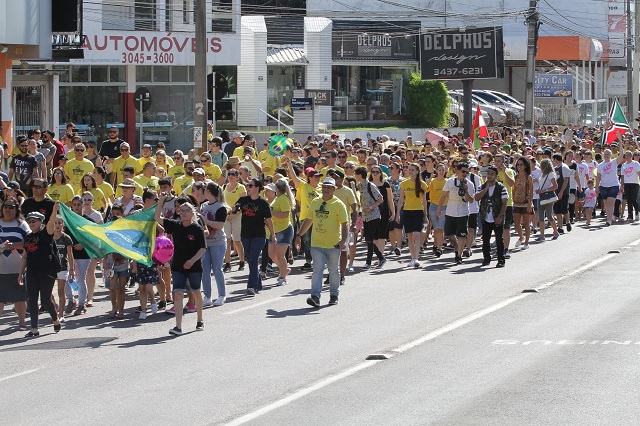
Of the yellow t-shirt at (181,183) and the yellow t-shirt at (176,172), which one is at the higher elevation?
the yellow t-shirt at (176,172)

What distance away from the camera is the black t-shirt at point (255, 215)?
16969 millimetres

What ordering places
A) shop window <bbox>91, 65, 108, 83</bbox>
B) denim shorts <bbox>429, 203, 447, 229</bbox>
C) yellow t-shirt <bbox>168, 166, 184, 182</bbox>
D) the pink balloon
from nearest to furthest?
the pink balloon, yellow t-shirt <bbox>168, 166, 184, 182</bbox>, denim shorts <bbox>429, 203, 447, 229</bbox>, shop window <bbox>91, 65, 108, 83</bbox>

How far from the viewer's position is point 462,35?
Result: 139ft

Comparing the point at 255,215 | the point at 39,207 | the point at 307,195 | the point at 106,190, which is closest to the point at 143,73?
the point at 307,195

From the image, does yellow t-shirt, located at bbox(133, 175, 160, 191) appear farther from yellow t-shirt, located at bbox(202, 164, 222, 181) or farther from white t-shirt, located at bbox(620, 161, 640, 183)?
white t-shirt, located at bbox(620, 161, 640, 183)

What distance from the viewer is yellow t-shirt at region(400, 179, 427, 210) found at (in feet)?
66.4

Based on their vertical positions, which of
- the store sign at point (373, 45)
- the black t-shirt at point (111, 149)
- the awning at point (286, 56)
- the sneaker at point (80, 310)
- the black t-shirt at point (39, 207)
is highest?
the store sign at point (373, 45)

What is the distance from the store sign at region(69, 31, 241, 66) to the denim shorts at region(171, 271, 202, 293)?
75.1 feet

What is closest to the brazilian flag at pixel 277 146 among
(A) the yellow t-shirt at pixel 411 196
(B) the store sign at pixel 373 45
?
(A) the yellow t-shirt at pixel 411 196

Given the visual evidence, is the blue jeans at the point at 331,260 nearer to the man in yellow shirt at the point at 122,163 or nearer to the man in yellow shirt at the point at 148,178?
the man in yellow shirt at the point at 148,178

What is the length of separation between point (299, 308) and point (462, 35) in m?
28.3

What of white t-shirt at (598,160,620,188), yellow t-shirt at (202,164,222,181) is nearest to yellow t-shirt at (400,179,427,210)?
yellow t-shirt at (202,164,222,181)

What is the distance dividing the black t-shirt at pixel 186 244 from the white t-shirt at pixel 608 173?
15.7 m

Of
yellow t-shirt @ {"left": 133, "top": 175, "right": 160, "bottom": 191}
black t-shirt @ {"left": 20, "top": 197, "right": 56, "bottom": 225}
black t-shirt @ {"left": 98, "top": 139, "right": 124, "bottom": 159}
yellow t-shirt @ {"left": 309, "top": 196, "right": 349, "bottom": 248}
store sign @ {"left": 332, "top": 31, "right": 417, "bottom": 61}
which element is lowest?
yellow t-shirt @ {"left": 309, "top": 196, "right": 349, "bottom": 248}
